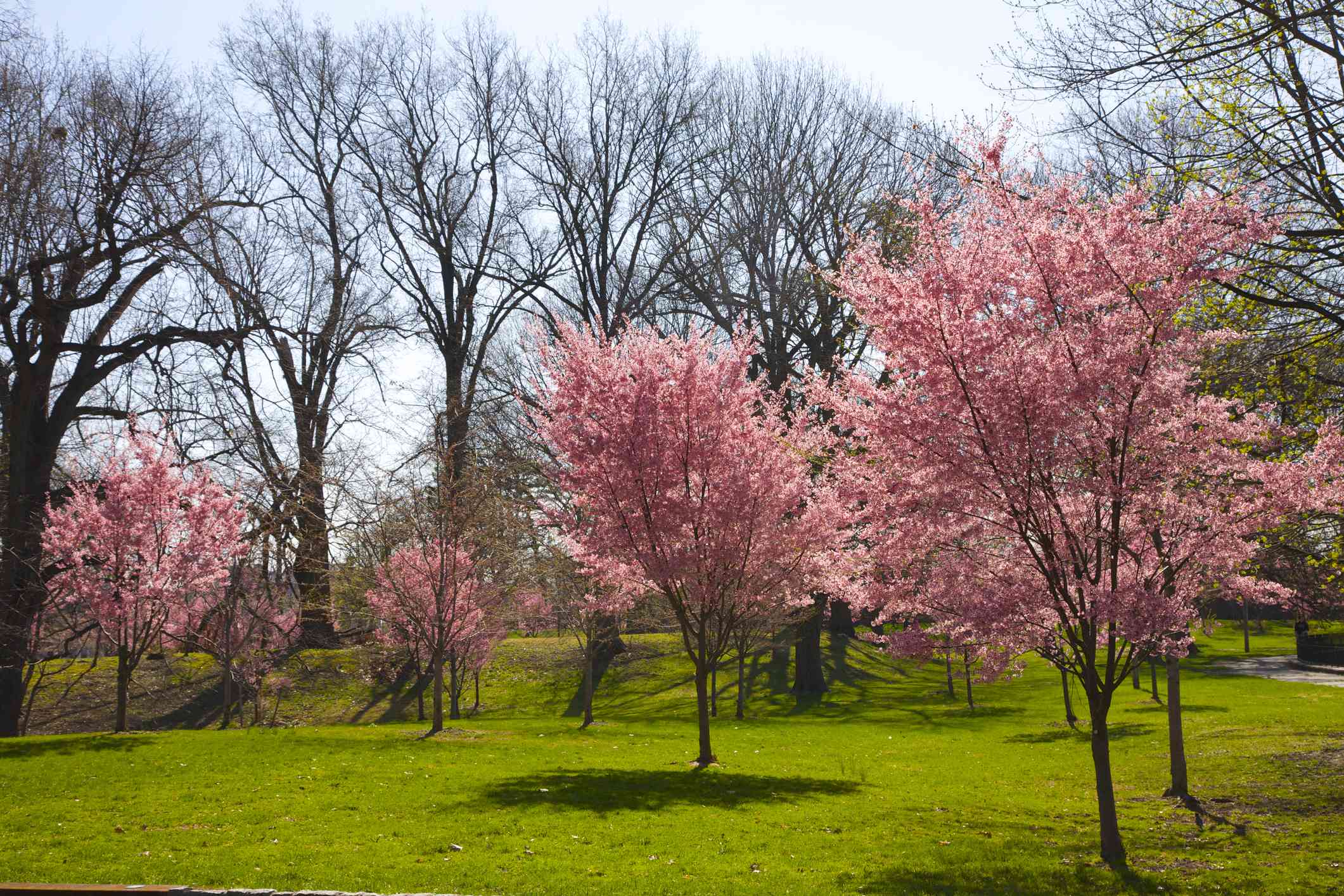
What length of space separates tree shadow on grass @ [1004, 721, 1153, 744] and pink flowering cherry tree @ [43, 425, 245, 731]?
1621cm

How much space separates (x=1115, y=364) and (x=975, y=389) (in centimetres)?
104

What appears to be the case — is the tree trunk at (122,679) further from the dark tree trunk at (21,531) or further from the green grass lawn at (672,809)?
the dark tree trunk at (21,531)

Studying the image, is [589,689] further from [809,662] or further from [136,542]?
[136,542]

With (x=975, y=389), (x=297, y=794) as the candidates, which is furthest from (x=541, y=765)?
(x=975, y=389)

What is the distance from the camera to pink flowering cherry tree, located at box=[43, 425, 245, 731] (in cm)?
1600

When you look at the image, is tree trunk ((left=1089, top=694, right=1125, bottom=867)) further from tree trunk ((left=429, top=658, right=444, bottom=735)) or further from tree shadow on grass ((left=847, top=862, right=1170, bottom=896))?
tree trunk ((left=429, top=658, right=444, bottom=735))

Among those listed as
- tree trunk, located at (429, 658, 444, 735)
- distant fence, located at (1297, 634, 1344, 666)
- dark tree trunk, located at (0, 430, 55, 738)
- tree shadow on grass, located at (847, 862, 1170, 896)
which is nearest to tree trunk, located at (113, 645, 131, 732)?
dark tree trunk, located at (0, 430, 55, 738)

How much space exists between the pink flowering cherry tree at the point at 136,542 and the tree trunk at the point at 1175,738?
15.9 meters

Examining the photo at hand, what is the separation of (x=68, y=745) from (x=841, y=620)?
26.9 metres

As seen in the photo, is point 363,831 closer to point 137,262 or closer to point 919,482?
point 919,482

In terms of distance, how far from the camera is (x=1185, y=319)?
30.7ft

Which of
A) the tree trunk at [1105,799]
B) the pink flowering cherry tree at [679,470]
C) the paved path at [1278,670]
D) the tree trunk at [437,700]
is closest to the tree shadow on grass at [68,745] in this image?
the tree trunk at [437,700]

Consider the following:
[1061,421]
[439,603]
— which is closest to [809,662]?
[439,603]

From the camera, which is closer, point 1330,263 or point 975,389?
point 975,389
